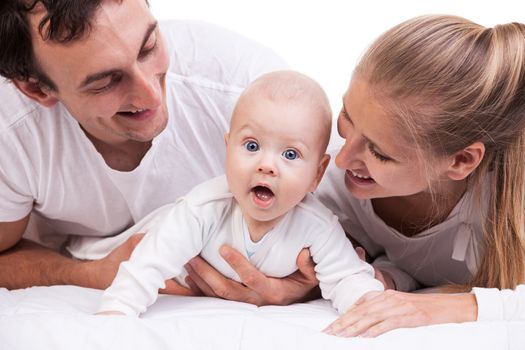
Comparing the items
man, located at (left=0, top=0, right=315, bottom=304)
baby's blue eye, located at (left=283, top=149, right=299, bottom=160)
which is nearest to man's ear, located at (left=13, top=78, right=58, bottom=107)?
man, located at (left=0, top=0, right=315, bottom=304)

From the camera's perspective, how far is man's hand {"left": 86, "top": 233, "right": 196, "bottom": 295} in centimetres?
199

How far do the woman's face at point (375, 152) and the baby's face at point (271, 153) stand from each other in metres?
0.09

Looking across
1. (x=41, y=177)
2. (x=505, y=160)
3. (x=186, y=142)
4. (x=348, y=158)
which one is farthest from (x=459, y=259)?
(x=41, y=177)

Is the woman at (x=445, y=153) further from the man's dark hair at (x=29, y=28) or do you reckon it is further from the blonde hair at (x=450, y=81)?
the man's dark hair at (x=29, y=28)

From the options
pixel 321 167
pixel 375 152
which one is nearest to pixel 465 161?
pixel 375 152

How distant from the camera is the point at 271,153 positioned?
1687 millimetres

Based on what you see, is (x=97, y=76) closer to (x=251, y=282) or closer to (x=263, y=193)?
(x=263, y=193)

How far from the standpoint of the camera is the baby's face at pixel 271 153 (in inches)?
66.1

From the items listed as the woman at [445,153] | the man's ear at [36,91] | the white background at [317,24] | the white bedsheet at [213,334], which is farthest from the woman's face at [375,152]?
the white background at [317,24]

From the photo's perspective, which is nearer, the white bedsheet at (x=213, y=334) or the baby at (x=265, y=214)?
the white bedsheet at (x=213, y=334)

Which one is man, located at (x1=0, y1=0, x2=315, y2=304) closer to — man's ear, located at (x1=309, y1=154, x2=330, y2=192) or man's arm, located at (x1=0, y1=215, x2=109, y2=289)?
man's arm, located at (x1=0, y1=215, x2=109, y2=289)

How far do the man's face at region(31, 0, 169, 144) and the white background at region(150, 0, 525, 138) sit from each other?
42.7 inches

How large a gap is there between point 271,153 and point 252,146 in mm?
49

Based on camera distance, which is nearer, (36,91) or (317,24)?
(36,91)
